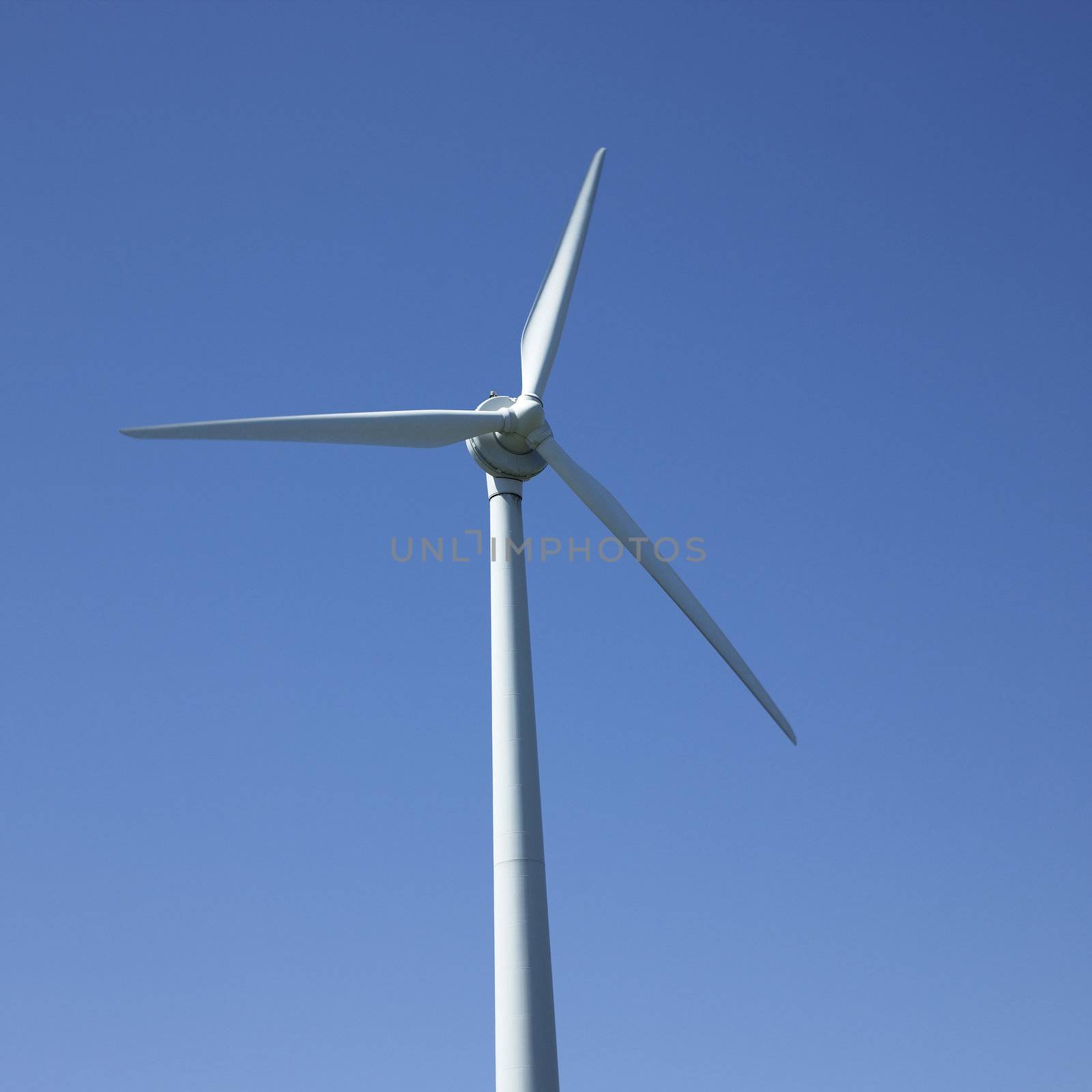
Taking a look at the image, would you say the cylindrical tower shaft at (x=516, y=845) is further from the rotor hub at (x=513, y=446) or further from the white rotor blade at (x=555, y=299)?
the white rotor blade at (x=555, y=299)

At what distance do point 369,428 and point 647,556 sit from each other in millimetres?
5833

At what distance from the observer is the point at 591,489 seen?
83.8 feet

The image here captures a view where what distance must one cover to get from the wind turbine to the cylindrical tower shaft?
0.8 inches

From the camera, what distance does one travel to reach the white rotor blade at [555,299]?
2691 cm

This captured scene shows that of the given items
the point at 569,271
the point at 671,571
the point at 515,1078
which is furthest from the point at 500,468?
the point at 515,1078

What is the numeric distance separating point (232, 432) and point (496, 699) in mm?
6531

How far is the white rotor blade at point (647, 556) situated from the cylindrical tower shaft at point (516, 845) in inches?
52.4

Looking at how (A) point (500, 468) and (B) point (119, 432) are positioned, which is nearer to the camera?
(B) point (119, 432)

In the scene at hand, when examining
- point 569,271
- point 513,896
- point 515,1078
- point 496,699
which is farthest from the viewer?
point 569,271

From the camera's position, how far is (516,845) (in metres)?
21.6

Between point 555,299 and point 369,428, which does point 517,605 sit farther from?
point 555,299

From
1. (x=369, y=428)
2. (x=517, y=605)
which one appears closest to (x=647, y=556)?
(x=517, y=605)

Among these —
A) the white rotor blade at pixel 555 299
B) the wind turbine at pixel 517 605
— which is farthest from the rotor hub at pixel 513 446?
the white rotor blade at pixel 555 299

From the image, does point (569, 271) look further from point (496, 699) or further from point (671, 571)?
point (496, 699)
